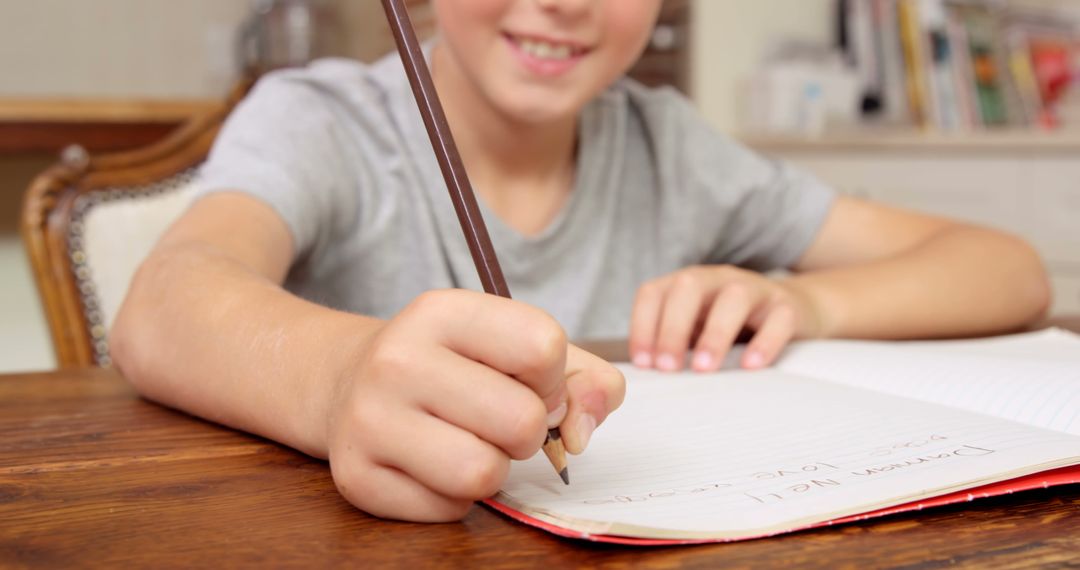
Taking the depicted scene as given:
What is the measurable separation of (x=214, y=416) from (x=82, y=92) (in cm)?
205

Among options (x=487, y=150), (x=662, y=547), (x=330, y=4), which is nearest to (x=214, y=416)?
(x=662, y=547)

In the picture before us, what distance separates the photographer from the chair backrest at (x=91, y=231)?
0.89 meters

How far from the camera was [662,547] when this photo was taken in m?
0.29

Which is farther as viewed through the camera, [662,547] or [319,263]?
[319,263]

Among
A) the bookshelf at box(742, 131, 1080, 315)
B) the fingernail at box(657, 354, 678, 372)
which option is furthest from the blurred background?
the fingernail at box(657, 354, 678, 372)

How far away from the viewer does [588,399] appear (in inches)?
→ 13.1

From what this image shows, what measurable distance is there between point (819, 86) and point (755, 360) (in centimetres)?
161

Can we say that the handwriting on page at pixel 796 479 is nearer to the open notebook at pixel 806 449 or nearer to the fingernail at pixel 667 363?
the open notebook at pixel 806 449

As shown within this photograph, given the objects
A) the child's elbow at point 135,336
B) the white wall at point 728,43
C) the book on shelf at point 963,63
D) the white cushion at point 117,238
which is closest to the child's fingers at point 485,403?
the child's elbow at point 135,336

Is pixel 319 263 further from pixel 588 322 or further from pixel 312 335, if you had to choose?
pixel 312 335

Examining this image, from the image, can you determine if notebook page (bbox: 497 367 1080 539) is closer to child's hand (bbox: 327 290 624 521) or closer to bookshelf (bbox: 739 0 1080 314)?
child's hand (bbox: 327 290 624 521)

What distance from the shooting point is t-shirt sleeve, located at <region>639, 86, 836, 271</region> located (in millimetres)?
964

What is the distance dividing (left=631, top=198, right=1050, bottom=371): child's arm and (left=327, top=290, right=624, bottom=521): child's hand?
275 mm

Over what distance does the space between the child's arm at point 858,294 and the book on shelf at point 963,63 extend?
127 centimetres
